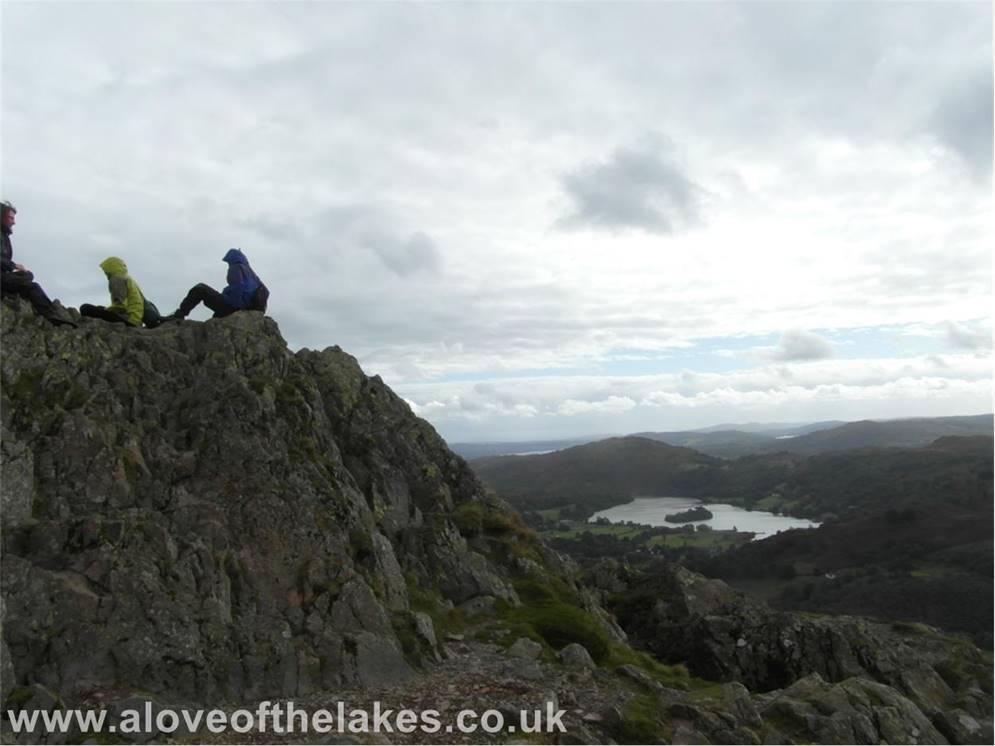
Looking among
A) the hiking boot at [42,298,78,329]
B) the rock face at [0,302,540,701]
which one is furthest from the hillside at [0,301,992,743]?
the hiking boot at [42,298,78,329]

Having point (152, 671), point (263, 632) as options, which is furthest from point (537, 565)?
point (152, 671)

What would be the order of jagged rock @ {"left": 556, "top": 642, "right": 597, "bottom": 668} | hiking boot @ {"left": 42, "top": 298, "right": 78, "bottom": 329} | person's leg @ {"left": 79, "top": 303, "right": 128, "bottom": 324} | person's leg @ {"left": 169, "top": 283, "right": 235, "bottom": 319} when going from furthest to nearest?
1. person's leg @ {"left": 169, "top": 283, "right": 235, "bottom": 319}
2. person's leg @ {"left": 79, "top": 303, "right": 128, "bottom": 324}
3. hiking boot @ {"left": 42, "top": 298, "right": 78, "bottom": 329}
4. jagged rock @ {"left": 556, "top": 642, "right": 597, "bottom": 668}

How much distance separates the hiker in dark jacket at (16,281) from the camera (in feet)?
77.7

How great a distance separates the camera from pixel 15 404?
70.0 ft

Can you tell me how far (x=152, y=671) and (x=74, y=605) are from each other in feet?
9.11

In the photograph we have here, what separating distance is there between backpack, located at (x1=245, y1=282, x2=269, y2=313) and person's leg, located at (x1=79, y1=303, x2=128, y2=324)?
5.32 m

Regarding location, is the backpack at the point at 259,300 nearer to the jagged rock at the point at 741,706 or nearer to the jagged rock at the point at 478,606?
the jagged rock at the point at 478,606

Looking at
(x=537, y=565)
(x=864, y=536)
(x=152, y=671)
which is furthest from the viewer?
(x=864, y=536)

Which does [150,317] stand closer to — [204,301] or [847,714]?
[204,301]

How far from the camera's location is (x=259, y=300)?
3150 centimetres

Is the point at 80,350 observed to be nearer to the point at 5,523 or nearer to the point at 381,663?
the point at 5,523

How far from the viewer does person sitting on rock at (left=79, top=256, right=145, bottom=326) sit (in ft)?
89.8

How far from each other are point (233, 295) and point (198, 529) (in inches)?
525

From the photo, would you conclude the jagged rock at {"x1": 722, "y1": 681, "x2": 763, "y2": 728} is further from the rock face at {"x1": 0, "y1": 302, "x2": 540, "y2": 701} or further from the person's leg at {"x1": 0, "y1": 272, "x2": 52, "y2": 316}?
the person's leg at {"x1": 0, "y1": 272, "x2": 52, "y2": 316}
